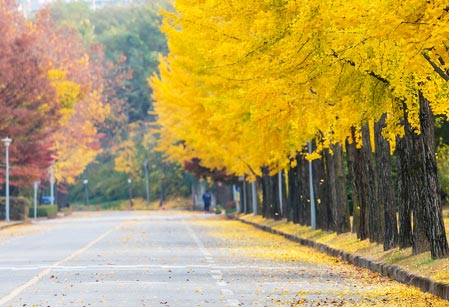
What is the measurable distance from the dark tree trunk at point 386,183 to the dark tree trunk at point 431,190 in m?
4.50

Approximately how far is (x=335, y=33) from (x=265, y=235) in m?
25.8

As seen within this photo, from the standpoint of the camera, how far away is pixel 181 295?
18781 millimetres

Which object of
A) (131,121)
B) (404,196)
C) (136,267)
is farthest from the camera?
(131,121)

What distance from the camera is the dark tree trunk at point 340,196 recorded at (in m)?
36.5

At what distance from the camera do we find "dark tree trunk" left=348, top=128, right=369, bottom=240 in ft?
107

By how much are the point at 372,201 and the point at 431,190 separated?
7.66 m

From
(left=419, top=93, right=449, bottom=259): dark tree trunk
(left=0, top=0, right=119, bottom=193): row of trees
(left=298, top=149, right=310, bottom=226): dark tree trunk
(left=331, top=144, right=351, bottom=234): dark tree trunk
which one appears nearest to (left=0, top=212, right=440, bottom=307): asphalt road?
(left=419, top=93, right=449, bottom=259): dark tree trunk

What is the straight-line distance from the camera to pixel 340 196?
37.3m

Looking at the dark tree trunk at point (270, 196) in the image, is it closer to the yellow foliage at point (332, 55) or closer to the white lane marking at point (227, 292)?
the yellow foliage at point (332, 55)

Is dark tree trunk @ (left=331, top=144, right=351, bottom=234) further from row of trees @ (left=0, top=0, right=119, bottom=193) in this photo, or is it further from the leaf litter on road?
row of trees @ (left=0, top=0, right=119, bottom=193)

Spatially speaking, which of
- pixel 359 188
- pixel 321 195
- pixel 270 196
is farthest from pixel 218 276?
pixel 270 196

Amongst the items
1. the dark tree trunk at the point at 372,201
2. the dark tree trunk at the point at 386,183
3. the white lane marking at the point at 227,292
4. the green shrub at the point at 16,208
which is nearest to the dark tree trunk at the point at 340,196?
the dark tree trunk at the point at 372,201

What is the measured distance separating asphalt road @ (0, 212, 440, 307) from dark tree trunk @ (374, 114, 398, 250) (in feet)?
4.16

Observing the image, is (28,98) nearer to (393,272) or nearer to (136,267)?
(136,267)
